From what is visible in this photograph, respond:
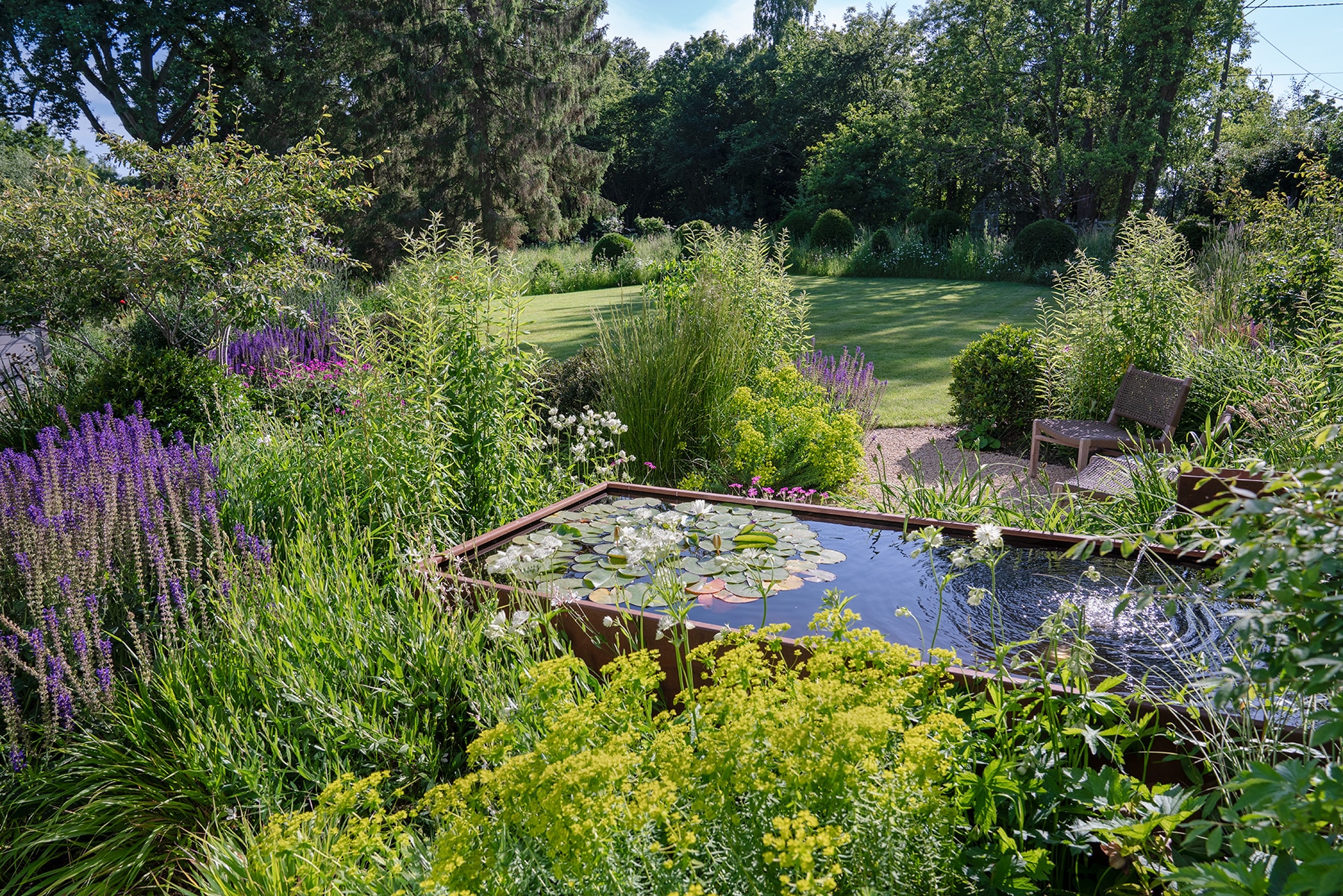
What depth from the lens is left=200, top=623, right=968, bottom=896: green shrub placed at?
117cm

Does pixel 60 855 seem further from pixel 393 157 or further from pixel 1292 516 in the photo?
pixel 393 157

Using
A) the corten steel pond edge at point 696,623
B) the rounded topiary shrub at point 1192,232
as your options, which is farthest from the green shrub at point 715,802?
the rounded topiary shrub at point 1192,232

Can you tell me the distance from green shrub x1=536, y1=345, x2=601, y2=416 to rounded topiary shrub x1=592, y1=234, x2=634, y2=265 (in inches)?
510

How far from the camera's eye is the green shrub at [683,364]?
470 cm

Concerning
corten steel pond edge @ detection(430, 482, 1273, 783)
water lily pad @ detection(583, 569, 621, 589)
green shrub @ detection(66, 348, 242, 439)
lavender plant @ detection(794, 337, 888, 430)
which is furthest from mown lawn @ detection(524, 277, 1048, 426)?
water lily pad @ detection(583, 569, 621, 589)

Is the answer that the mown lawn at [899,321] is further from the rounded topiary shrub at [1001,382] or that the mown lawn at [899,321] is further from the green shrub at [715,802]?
the green shrub at [715,802]

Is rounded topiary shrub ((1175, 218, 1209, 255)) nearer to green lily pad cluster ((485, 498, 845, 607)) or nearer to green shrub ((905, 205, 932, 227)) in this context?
green shrub ((905, 205, 932, 227))

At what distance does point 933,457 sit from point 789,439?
2.32m

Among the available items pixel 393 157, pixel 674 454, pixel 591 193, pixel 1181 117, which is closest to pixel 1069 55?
pixel 1181 117

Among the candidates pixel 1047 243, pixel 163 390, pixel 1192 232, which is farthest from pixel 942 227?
pixel 163 390

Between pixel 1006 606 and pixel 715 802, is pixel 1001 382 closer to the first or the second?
pixel 1006 606

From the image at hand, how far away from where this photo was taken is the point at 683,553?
10.3 feet

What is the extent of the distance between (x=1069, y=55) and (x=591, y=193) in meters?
14.7

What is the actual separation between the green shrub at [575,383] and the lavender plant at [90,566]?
9.38 ft
